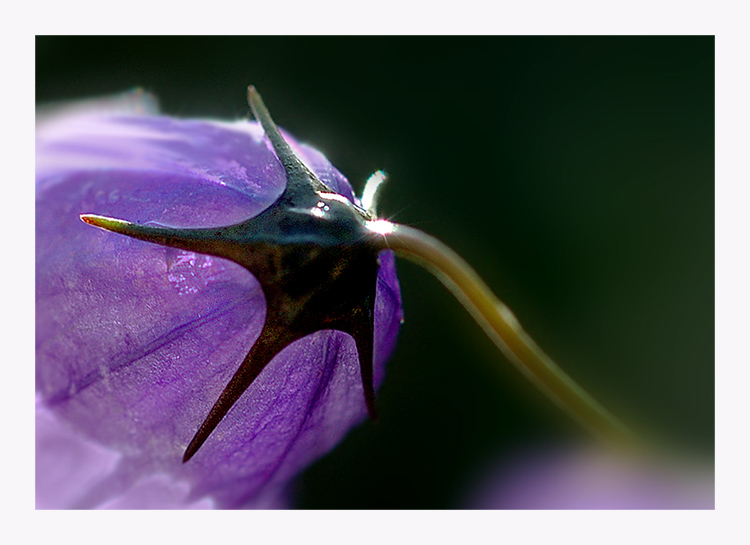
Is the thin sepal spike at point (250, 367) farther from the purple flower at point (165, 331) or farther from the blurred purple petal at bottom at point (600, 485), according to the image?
the blurred purple petal at bottom at point (600, 485)

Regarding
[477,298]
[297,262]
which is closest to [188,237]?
[297,262]

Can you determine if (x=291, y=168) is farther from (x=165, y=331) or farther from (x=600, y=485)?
(x=600, y=485)

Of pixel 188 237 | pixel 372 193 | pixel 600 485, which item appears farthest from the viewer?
pixel 600 485

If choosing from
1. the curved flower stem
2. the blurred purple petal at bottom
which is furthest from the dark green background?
the curved flower stem

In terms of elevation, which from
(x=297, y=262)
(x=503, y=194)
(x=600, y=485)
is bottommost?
(x=600, y=485)

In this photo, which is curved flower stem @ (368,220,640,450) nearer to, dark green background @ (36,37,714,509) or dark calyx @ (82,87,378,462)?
dark calyx @ (82,87,378,462)
